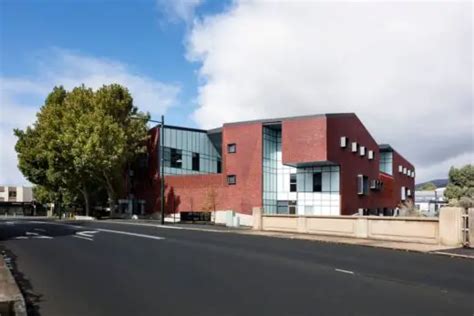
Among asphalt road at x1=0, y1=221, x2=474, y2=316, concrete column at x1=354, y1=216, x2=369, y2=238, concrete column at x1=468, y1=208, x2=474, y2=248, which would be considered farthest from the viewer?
concrete column at x1=354, y1=216, x2=369, y2=238

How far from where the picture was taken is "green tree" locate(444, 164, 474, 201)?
88938 millimetres

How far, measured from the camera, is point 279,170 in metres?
67.4

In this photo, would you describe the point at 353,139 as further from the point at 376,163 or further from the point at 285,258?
the point at 285,258

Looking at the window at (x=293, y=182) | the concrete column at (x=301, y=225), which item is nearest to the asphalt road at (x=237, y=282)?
the concrete column at (x=301, y=225)

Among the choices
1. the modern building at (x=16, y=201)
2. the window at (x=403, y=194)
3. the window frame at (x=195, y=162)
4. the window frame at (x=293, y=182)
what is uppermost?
the window frame at (x=195, y=162)

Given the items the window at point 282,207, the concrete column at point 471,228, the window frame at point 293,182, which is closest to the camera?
the concrete column at point 471,228

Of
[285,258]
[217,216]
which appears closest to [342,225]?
[285,258]

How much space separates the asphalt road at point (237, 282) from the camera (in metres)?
9.32

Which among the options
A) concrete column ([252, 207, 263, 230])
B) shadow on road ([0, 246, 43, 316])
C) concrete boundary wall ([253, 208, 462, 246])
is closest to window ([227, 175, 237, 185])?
Answer: concrete column ([252, 207, 263, 230])

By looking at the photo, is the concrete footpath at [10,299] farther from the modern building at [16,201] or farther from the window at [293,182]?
the modern building at [16,201]

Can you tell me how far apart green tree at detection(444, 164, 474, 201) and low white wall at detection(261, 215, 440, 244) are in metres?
62.9

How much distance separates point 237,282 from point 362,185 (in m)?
58.8

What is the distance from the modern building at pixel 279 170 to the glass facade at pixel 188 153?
0.45ft

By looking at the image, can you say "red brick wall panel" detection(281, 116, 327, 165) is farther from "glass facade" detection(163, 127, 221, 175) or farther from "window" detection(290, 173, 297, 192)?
"glass facade" detection(163, 127, 221, 175)
